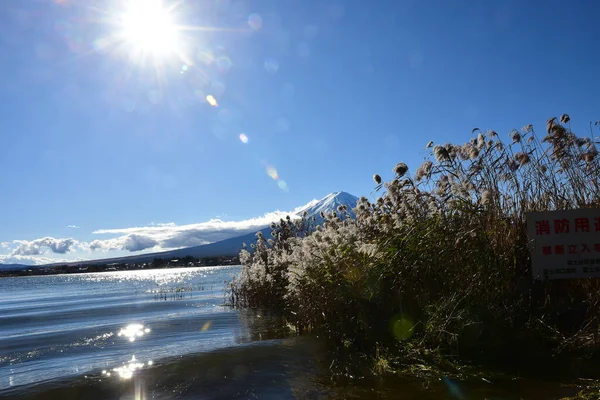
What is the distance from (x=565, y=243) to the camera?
Result: 5.78m

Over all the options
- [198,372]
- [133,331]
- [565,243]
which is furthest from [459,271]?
[133,331]

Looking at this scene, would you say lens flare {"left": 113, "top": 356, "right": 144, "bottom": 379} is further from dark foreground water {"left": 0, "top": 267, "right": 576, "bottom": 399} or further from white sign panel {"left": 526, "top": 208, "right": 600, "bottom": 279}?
white sign panel {"left": 526, "top": 208, "right": 600, "bottom": 279}

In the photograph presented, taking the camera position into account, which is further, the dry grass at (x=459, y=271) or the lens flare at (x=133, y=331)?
the lens flare at (x=133, y=331)

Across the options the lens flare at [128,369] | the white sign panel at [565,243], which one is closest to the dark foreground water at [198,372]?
the lens flare at [128,369]

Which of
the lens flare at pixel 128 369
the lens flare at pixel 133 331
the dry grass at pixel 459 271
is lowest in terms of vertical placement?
the lens flare at pixel 133 331

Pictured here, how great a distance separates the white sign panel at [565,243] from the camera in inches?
223

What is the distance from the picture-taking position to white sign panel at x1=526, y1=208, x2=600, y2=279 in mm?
5672

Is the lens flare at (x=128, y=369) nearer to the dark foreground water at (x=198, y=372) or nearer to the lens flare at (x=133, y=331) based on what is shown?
the dark foreground water at (x=198, y=372)

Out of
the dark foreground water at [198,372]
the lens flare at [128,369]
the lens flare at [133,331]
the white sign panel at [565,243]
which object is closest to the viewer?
the dark foreground water at [198,372]

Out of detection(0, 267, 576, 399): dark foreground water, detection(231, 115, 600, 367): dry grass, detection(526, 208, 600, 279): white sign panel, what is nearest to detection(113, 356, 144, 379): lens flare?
detection(0, 267, 576, 399): dark foreground water

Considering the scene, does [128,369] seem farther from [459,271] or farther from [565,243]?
[565,243]

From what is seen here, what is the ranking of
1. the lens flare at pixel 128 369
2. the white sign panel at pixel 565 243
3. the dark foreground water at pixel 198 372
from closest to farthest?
the dark foreground water at pixel 198 372 < the white sign panel at pixel 565 243 < the lens flare at pixel 128 369

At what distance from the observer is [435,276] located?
614 cm

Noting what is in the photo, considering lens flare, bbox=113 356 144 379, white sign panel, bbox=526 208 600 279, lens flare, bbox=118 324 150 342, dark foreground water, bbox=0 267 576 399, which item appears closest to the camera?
dark foreground water, bbox=0 267 576 399
